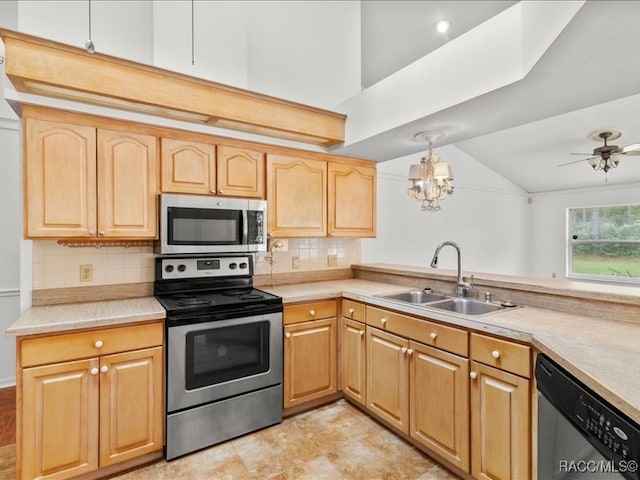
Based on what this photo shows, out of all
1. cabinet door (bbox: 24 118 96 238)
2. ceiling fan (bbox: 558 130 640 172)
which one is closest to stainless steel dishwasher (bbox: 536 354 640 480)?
cabinet door (bbox: 24 118 96 238)

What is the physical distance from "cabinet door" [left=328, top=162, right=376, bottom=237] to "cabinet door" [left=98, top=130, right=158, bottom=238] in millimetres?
1450

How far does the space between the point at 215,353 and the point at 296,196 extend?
1372 mm

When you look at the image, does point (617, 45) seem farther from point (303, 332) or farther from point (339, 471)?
point (339, 471)

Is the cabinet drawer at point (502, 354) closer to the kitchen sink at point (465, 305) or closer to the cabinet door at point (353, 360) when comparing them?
the kitchen sink at point (465, 305)

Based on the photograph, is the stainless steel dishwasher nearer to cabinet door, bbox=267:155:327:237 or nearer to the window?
cabinet door, bbox=267:155:327:237

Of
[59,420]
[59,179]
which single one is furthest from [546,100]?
[59,420]

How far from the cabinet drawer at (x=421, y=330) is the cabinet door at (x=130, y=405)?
140 cm

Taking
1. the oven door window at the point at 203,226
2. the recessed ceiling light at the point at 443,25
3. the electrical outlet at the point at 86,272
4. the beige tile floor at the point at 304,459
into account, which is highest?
the recessed ceiling light at the point at 443,25

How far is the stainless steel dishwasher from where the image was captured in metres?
0.89

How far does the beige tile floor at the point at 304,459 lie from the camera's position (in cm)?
196

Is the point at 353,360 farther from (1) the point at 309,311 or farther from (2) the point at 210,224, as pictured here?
(2) the point at 210,224

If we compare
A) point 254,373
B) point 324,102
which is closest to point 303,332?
point 254,373

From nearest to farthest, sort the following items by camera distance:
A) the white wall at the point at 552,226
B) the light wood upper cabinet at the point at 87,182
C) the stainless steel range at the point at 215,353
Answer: the light wood upper cabinet at the point at 87,182 → the stainless steel range at the point at 215,353 → the white wall at the point at 552,226

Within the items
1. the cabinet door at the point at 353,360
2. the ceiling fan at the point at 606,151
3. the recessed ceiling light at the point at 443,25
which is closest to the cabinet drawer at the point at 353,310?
the cabinet door at the point at 353,360
